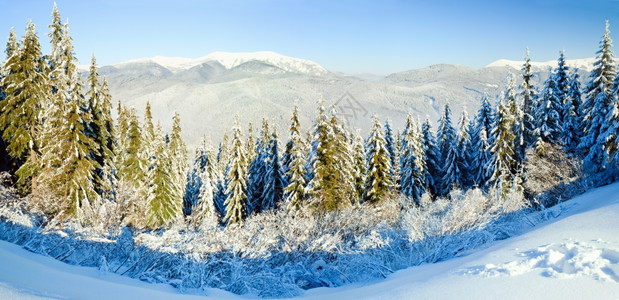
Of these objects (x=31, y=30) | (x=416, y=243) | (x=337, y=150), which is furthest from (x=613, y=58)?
(x=31, y=30)

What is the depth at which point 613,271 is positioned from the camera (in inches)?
155

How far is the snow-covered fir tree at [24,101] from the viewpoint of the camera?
21.0 metres

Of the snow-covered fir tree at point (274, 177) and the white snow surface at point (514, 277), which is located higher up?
the white snow surface at point (514, 277)

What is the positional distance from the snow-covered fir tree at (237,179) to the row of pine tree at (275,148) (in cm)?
9

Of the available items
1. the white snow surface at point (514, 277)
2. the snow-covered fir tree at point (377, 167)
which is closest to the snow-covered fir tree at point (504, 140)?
the snow-covered fir tree at point (377, 167)

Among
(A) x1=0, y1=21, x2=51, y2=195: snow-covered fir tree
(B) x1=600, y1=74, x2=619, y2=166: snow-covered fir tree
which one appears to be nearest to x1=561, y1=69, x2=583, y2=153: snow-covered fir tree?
(B) x1=600, y1=74, x2=619, y2=166: snow-covered fir tree

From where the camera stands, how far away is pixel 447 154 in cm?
3634

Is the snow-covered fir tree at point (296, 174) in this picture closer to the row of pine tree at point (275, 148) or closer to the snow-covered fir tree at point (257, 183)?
the row of pine tree at point (275, 148)

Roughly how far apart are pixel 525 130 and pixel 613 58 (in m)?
7.73

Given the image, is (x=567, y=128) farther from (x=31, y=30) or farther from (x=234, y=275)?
(x=31, y=30)

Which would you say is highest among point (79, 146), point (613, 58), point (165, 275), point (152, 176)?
point (613, 58)

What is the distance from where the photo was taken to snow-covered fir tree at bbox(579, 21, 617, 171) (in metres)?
23.3

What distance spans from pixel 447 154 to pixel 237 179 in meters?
22.2

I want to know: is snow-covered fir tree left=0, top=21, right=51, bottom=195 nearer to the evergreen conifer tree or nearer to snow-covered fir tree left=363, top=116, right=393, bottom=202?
snow-covered fir tree left=363, top=116, right=393, bottom=202
